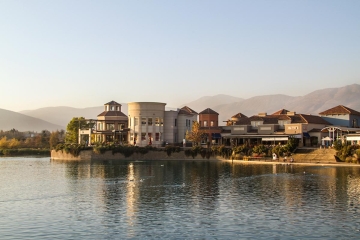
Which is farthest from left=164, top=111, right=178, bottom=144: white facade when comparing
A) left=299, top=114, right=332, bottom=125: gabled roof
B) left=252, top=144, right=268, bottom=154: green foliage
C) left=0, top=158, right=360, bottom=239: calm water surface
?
left=0, top=158, right=360, bottom=239: calm water surface

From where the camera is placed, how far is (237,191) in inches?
1816

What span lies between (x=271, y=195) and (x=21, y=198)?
73.2ft

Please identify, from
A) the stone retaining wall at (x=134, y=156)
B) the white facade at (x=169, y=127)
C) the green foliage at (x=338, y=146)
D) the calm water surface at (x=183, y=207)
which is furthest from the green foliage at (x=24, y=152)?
the green foliage at (x=338, y=146)

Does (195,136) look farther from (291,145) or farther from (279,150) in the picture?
(291,145)

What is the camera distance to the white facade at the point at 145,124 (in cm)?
10706

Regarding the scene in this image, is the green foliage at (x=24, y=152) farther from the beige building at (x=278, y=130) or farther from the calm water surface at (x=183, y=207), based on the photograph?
the calm water surface at (x=183, y=207)

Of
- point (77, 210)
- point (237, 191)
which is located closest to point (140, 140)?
point (237, 191)

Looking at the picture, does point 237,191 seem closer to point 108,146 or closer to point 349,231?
point 349,231

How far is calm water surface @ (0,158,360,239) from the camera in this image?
2919cm

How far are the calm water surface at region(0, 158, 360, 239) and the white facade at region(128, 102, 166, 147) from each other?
4749cm

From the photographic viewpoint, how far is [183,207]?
37.2 meters

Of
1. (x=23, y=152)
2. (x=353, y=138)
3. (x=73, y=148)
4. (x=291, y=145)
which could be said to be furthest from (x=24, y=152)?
(x=353, y=138)

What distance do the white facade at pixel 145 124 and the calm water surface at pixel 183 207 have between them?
47489 millimetres

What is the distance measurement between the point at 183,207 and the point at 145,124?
233ft
